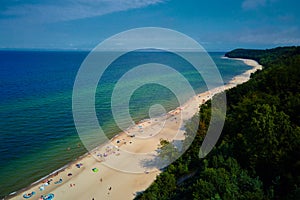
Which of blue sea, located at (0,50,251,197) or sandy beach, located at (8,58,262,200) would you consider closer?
sandy beach, located at (8,58,262,200)

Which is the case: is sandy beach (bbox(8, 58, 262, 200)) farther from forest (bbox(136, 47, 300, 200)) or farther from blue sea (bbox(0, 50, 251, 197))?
forest (bbox(136, 47, 300, 200))

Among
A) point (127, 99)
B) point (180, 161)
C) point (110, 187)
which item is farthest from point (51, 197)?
point (127, 99)

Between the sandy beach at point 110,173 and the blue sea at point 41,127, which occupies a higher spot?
the blue sea at point 41,127

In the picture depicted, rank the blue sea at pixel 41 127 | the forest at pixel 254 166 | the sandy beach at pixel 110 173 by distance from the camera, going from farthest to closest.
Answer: the blue sea at pixel 41 127 → the sandy beach at pixel 110 173 → the forest at pixel 254 166

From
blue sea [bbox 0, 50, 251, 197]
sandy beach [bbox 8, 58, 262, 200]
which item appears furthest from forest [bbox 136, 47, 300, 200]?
blue sea [bbox 0, 50, 251, 197]

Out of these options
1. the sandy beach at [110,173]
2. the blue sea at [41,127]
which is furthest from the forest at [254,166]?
the blue sea at [41,127]

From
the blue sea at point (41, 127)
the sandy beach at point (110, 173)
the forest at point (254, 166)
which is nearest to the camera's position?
the forest at point (254, 166)

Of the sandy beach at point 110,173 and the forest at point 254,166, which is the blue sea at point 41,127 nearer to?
the sandy beach at point 110,173

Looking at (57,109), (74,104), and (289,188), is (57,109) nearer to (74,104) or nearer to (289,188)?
(74,104)

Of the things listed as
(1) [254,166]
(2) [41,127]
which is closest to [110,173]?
(1) [254,166]

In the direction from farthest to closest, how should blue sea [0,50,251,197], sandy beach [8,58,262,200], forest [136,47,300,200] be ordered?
blue sea [0,50,251,197] < sandy beach [8,58,262,200] < forest [136,47,300,200]
